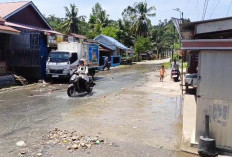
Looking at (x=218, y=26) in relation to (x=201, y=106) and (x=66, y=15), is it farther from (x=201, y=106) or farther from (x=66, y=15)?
(x=66, y=15)

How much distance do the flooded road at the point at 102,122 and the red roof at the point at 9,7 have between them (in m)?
11.5

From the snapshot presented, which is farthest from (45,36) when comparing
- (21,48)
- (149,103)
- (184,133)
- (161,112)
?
(184,133)

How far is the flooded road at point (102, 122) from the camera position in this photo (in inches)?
249

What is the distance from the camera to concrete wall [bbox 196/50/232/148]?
6.15 metres

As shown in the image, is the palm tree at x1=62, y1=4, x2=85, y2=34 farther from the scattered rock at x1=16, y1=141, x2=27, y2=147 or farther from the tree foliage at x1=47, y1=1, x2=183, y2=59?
the scattered rock at x1=16, y1=141, x2=27, y2=147

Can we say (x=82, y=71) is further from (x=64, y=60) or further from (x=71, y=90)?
(x=64, y=60)

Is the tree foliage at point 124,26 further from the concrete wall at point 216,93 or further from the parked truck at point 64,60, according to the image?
the concrete wall at point 216,93

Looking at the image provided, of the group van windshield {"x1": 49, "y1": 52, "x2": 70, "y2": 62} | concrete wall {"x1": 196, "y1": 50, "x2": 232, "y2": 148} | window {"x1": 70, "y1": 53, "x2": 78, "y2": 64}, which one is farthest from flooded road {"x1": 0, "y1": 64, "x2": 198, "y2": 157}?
window {"x1": 70, "y1": 53, "x2": 78, "y2": 64}

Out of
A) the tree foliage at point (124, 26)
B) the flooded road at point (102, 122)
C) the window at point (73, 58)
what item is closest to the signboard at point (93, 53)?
the window at point (73, 58)

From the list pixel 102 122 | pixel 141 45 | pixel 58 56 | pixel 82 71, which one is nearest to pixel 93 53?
pixel 58 56

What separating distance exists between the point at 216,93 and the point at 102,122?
3.64 metres

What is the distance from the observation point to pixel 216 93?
6234 millimetres

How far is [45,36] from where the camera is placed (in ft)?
66.8

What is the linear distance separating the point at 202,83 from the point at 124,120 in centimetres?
327
